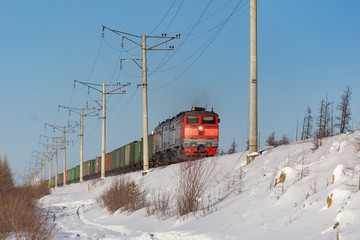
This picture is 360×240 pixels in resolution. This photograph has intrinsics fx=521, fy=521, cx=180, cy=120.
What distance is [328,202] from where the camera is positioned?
9.09 meters

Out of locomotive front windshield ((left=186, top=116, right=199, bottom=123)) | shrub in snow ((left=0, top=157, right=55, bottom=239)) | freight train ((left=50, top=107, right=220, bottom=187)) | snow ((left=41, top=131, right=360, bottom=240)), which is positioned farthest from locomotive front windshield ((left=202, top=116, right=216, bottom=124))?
shrub in snow ((left=0, top=157, right=55, bottom=239))

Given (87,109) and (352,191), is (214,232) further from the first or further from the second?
(87,109)

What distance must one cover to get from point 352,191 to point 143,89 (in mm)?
21078

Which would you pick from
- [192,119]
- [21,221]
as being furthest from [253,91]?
[192,119]

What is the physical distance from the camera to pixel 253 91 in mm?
17859

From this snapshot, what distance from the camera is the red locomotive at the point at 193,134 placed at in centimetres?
2993

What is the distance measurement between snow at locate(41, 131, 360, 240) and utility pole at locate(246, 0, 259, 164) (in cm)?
39

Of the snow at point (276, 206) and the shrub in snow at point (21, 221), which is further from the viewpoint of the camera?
the shrub in snow at point (21, 221)

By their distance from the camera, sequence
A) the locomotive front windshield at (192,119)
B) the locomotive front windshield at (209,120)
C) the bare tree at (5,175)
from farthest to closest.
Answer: the bare tree at (5,175)
the locomotive front windshield at (209,120)
the locomotive front windshield at (192,119)

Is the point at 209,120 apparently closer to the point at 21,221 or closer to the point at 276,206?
the point at 21,221

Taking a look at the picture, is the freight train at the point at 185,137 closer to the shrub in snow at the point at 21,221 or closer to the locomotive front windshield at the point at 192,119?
the locomotive front windshield at the point at 192,119

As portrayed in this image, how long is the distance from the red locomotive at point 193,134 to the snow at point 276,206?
11.6 meters

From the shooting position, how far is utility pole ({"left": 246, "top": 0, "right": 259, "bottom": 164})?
17.6m

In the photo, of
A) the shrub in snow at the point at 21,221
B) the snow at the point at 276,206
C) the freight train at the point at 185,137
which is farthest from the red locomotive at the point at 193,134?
the shrub in snow at the point at 21,221
